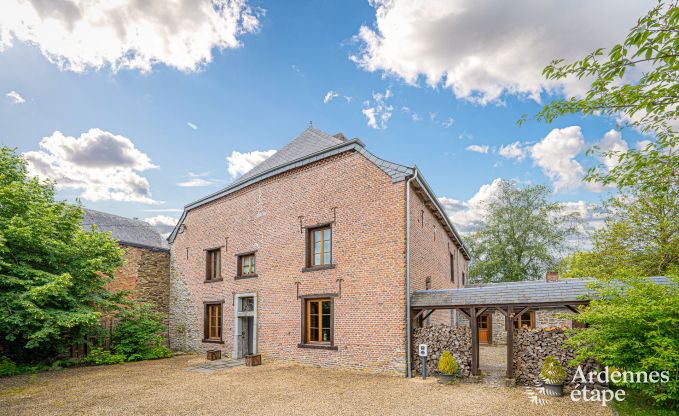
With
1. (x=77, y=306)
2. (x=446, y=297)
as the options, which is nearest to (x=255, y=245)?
(x=77, y=306)

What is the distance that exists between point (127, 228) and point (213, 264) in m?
6.09

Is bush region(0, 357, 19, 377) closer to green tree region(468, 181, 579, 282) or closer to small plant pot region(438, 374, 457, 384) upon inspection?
small plant pot region(438, 374, 457, 384)

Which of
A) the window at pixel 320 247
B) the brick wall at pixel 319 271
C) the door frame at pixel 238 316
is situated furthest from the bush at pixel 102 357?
the window at pixel 320 247

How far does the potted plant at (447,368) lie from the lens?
9.13 m

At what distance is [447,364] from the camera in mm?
9148

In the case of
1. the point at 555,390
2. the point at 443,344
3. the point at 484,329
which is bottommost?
the point at 484,329

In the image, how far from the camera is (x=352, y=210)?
11.3m

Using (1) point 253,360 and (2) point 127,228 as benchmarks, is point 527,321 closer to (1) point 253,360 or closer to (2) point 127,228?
(1) point 253,360

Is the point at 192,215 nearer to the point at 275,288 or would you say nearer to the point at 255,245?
the point at 255,245

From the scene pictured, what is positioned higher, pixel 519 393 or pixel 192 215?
pixel 192 215

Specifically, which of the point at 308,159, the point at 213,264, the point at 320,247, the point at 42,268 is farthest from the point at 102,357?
the point at 308,159

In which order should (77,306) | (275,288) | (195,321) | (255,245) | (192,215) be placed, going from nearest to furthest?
(77,306) → (275,288) → (255,245) → (195,321) → (192,215)

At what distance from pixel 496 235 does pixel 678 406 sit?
24.0 metres

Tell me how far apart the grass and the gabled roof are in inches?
249
